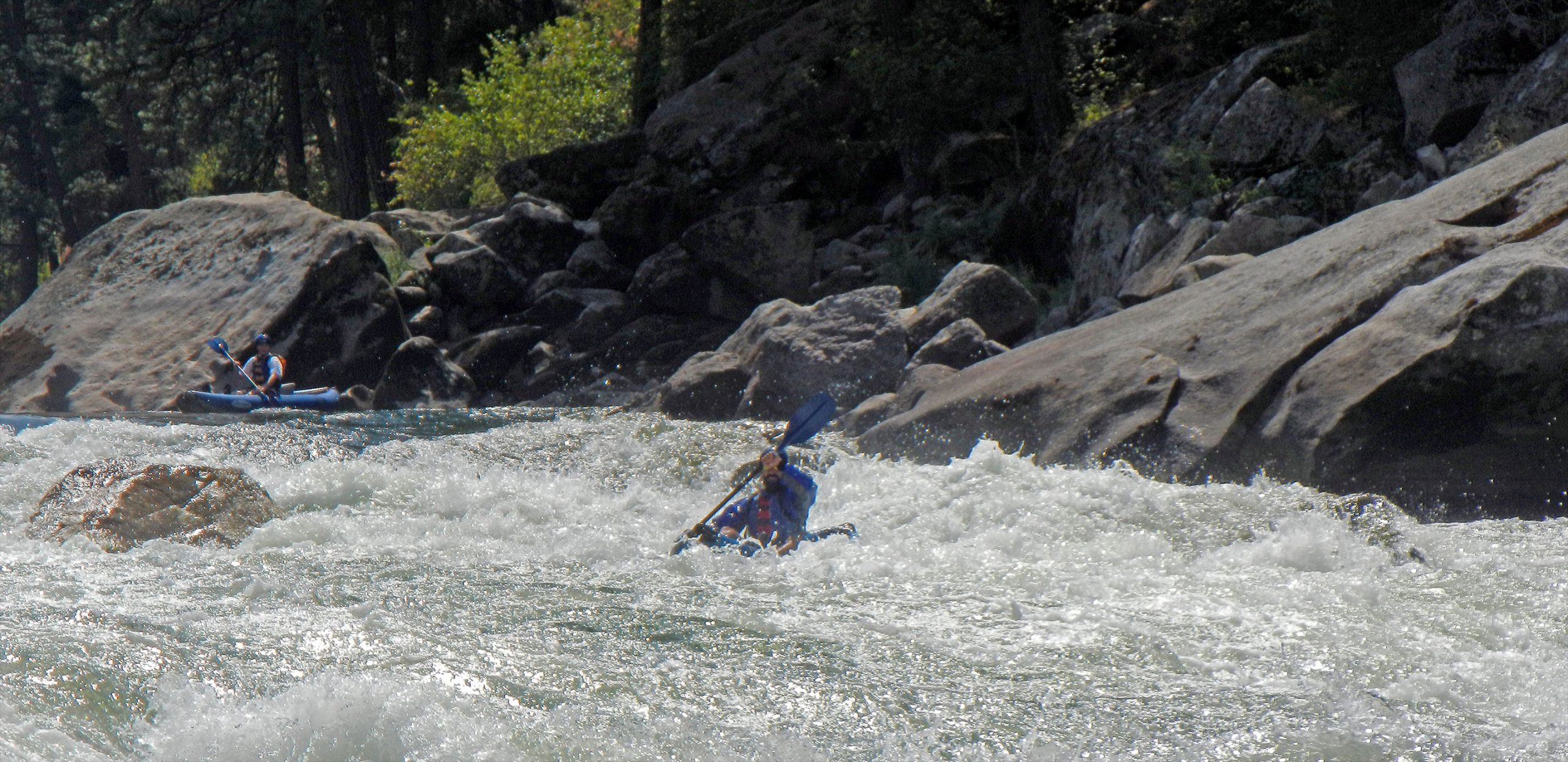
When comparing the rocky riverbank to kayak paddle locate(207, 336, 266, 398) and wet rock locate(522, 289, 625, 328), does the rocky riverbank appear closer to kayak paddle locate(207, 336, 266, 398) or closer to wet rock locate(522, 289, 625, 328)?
wet rock locate(522, 289, 625, 328)

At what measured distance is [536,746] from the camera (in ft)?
11.2

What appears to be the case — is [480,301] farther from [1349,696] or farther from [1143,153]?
[1349,696]

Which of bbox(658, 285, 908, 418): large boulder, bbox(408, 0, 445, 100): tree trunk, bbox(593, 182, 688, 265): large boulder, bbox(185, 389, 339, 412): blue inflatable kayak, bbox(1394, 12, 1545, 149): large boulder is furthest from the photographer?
bbox(408, 0, 445, 100): tree trunk

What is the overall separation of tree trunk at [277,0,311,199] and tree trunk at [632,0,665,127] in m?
4.52

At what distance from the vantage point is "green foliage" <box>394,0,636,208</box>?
57.3 ft

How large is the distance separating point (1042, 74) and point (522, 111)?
7.77 meters

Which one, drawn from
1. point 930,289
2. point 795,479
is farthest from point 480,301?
point 795,479

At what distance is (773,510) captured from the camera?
579 centimetres

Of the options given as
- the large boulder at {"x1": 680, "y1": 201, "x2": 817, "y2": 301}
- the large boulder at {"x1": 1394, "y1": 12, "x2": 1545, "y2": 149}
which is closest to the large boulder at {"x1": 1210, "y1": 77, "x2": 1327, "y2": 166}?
the large boulder at {"x1": 1394, "y1": 12, "x2": 1545, "y2": 149}

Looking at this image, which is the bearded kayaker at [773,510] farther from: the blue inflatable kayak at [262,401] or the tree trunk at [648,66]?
the tree trunk at [648,66]

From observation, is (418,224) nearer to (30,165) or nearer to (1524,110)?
(1524,110)

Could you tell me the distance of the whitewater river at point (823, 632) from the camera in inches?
136

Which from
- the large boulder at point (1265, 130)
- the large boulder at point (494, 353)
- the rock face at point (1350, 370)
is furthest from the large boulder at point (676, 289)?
the rock face at point (1350, 370)

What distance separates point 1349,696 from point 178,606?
379 cm
